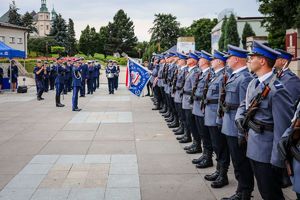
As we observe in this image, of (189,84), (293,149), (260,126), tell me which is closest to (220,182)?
(260,126)

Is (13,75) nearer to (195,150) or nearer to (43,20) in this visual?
(195,150)

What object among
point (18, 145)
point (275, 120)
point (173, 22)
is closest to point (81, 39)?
point (173, 22)

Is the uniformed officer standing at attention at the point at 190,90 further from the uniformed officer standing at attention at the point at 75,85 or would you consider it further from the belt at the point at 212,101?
the uniformed officer standing at attention at the point at 75,85

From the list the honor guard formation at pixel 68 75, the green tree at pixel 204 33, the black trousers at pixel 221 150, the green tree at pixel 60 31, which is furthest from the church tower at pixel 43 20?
the black trousers at pixel 221 150

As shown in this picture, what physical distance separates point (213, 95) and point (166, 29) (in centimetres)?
7515

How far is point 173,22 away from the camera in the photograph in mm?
80000

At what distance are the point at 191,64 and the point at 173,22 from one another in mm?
73601

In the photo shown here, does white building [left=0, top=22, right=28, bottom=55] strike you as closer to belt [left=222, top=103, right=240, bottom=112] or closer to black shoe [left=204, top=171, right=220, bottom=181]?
black shoe [left=204, top=171, right=220, bottom=181]

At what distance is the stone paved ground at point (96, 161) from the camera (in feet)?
18.5

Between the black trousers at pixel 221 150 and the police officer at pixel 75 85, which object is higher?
the police officer at pixel 75 85

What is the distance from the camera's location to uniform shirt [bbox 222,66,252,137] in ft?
16.7

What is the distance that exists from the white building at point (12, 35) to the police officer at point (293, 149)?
179 feet

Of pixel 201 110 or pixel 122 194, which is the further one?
pixel 201 110

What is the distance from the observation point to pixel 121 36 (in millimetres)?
95062
